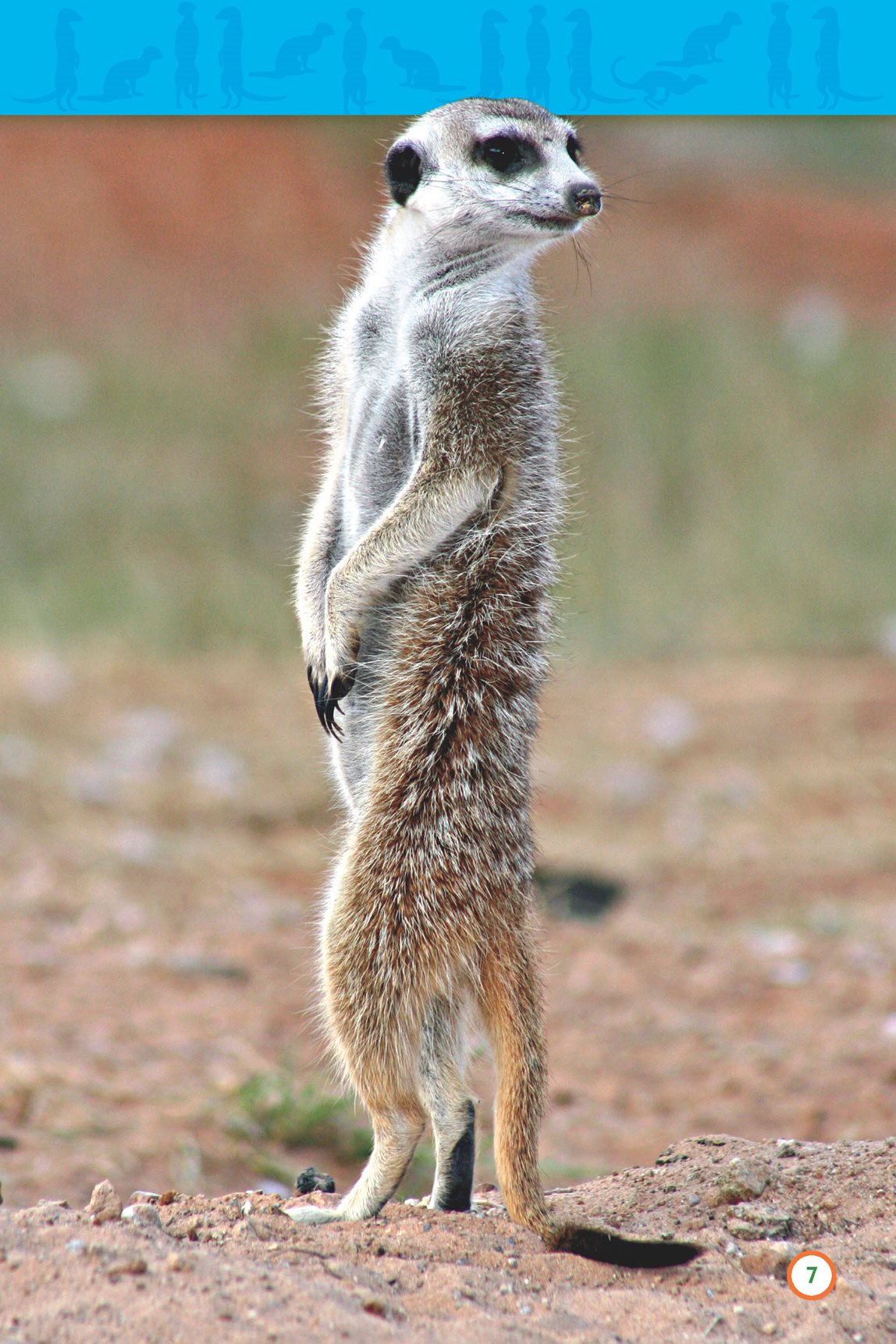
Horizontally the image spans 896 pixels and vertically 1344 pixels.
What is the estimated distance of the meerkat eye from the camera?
2.96 metres

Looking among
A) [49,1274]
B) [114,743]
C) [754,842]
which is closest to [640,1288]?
[49,1274]

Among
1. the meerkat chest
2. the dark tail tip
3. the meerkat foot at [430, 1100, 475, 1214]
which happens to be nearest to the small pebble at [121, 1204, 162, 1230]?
the meerkat foot at [430, 1100, 475, 1214]

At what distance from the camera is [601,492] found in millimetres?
11914

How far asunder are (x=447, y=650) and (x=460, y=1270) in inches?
39.9

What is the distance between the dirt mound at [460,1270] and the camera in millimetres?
1925

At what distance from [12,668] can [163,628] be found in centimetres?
147

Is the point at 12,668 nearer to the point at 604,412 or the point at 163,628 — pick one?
the point at 163,628

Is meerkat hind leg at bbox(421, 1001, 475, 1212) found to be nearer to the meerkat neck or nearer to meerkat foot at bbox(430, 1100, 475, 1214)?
meerkat foot at bbox(430, 1100, 475, 1214)

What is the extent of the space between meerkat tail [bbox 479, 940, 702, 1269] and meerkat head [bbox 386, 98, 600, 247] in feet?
4.28

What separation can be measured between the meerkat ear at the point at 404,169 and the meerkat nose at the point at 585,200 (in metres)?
0.36

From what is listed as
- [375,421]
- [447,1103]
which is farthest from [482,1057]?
[375,421]

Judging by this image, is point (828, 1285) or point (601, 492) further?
point (601, 492)

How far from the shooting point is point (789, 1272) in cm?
234

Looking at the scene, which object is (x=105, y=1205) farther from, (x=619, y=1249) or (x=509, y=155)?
(x=509, y=155)
